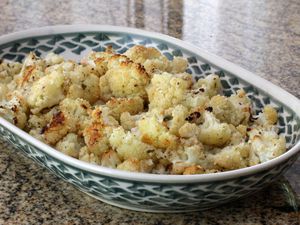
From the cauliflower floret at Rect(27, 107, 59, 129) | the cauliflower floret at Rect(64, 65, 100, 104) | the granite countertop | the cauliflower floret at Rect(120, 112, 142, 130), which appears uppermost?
the cauliflower floret at Rect(64, 65, 100, 104)

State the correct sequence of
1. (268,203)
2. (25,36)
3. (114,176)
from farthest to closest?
(25,36)
(268,203)
(114,176)

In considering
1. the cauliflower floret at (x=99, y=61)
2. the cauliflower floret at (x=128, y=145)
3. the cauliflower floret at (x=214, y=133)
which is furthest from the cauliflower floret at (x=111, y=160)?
the cauliflower floret at (x=99, y=61)

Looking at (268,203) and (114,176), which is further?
(268,203)

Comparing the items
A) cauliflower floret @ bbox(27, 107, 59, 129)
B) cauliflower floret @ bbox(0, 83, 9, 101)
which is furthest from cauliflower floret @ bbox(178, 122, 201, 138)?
cauliflower floret @ bbox(0, 83, 9, 101)

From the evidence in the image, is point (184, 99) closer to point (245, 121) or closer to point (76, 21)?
point (245, 121)

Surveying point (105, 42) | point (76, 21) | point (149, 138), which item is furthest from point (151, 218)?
point (76, 21)

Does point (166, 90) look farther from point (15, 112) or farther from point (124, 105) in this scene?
point (15, 112)

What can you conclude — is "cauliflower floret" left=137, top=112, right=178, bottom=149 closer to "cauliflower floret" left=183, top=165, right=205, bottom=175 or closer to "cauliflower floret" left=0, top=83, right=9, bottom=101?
"cauliflower floret" left=183, top=165, right=205, bottom=175

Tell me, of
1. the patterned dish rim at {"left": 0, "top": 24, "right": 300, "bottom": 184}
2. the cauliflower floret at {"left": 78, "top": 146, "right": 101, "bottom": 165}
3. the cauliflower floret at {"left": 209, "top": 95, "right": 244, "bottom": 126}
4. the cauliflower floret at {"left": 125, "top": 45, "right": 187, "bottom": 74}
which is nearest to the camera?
the patterned dish rim at {"left": 0, "top": 24, "right": 300, "bottom": 184}
